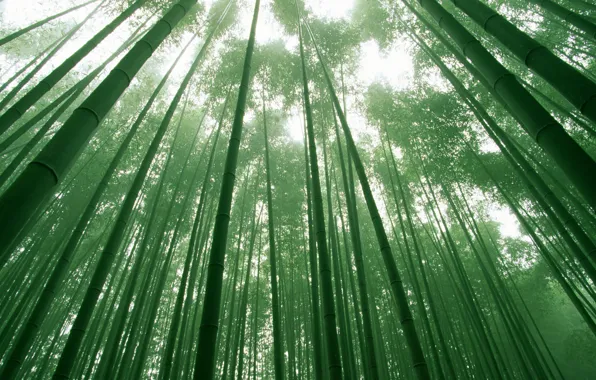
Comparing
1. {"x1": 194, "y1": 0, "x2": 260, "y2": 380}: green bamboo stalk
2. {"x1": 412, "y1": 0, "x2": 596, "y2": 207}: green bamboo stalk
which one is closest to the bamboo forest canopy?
{"x1": 194, "y1": 0, "x2": 260, "y2": 380}: green bamboo stalk

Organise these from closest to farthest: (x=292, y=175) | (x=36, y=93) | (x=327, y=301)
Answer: (x=327, y=301), (x=36, y=93), (x=292, y=175)

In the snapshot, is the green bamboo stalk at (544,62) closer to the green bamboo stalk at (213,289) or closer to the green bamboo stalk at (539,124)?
the green bamboo stalk at (539,124)

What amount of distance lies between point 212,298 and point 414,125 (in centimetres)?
536

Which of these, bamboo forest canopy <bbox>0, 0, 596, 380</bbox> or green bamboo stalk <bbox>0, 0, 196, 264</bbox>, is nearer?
green bamboo stalk <bbox>0, 0, 196, 264</bbox>

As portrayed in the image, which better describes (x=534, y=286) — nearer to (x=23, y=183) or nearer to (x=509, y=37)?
(x=509, y=37)

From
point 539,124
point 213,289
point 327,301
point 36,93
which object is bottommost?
point 213,289

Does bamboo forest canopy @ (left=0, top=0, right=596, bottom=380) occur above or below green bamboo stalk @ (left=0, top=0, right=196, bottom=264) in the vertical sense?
above

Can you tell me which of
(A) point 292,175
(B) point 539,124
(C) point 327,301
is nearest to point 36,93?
(C) point 327,301

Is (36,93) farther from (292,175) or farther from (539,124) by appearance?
(292,175)

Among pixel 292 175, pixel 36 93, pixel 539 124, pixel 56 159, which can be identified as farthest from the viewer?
pixel 292 175

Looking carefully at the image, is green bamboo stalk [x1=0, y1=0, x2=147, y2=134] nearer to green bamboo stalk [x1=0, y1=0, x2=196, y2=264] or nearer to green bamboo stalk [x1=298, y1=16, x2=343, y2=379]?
green bamboo stalk [x1=0, y1=0, x2=196, y2=264]

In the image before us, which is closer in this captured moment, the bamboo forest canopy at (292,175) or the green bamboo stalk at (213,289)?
the green bamboo stalk at (213,289)

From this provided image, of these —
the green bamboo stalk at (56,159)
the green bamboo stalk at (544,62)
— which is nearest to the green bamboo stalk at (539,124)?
the green bamboo stalk at (544,62)

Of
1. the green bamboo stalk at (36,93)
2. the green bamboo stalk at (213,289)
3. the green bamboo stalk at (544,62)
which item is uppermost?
the green bamboo stalk at (36,93)
